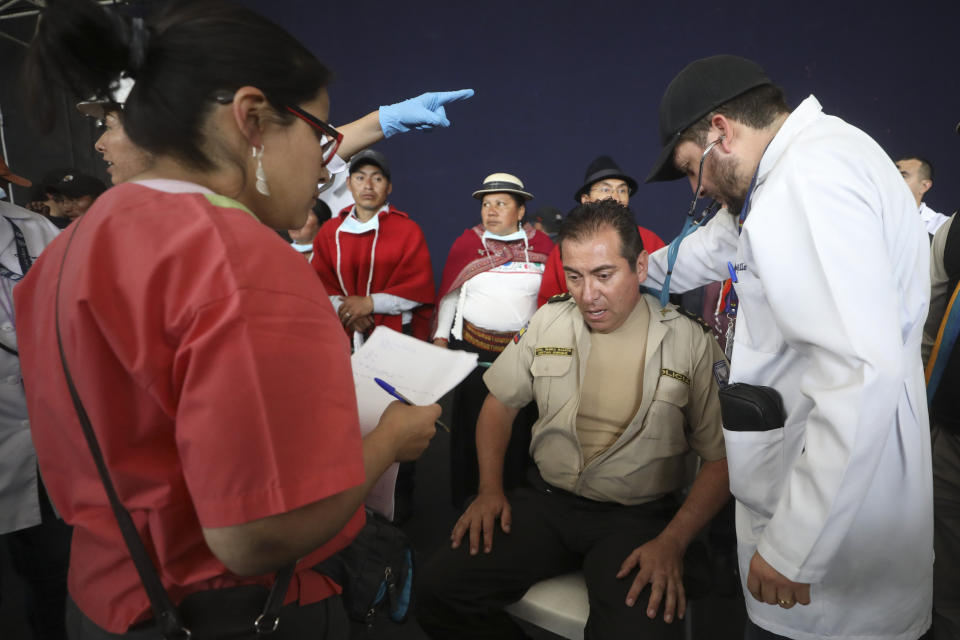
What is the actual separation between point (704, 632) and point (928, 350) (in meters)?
1.20

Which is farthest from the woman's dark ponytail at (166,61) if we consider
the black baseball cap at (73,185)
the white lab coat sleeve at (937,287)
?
the black baseball cap at (73,185)

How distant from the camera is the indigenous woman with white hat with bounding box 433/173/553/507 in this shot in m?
2.80

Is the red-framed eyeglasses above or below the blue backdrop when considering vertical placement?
below

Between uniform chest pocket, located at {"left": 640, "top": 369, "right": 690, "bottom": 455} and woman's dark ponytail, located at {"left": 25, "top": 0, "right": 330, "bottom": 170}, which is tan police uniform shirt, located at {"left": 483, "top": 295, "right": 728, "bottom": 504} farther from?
woman's dark ponytail, located at {"left": 25, "top": 0, "right": 330, "bottom": 170}

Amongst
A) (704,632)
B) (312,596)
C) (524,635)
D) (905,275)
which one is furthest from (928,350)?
(312,596)

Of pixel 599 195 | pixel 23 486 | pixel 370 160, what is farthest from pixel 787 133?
pixel 370 160

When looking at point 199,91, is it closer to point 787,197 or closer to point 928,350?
point 787,197

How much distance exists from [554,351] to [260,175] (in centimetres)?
125

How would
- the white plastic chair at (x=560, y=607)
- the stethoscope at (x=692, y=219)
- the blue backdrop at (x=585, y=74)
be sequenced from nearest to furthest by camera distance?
the stethoscope at (x=692, y=219) → the white plastic chair at (x=560, y=607) → the blue backdrop at (x=585, y=74)

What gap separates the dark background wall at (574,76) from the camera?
169 inches

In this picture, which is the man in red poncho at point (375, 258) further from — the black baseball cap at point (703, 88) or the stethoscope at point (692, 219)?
the black baseball cap at point (703, 88)

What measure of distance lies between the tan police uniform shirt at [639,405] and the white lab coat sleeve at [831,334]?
2.10 feet

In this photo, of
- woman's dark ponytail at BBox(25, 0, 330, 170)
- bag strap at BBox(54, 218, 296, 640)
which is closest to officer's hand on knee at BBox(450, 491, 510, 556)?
bag strap at BBox(54, 218, 296, 640)

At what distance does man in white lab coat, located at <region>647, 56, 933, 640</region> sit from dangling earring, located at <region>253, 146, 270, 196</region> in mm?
824
